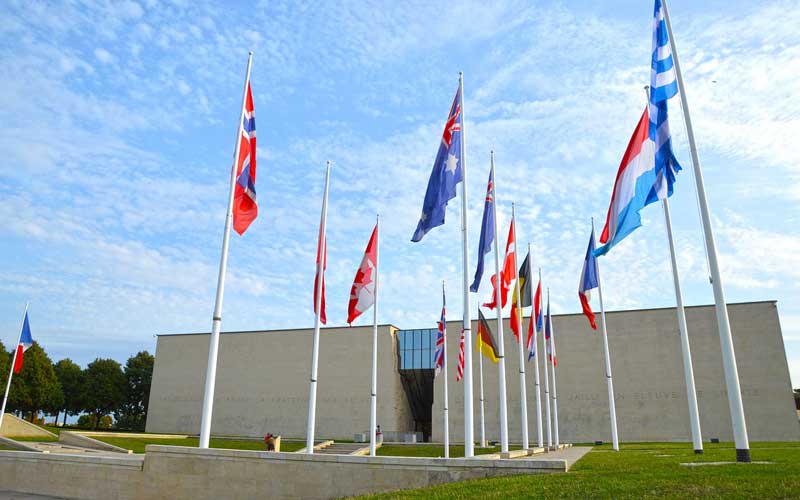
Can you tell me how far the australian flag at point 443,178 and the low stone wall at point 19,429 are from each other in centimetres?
4556

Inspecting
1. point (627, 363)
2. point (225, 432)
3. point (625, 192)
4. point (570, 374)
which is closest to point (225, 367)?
point (225, 432)

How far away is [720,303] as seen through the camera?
41.1 ft

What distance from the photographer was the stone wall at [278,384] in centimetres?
5550

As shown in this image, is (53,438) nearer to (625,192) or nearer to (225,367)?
(225,367)

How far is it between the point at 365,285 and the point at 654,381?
3588 centimetres

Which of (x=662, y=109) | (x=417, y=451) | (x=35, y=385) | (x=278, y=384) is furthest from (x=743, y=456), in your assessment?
(x=35, y=385)

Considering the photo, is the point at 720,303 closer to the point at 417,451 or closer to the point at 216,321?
the point at 216,321

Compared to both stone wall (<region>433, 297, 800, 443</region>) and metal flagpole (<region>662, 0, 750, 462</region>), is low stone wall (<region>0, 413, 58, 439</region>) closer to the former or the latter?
stone wall (<region>433, 297, 800, 443</region>)

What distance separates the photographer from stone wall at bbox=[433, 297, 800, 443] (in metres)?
45.1

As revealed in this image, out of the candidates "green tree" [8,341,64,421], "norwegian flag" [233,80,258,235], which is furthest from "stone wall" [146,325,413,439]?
"norwegian flag" [233,80,258,235]

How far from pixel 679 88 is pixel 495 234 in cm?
756

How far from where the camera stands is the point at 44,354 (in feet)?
240

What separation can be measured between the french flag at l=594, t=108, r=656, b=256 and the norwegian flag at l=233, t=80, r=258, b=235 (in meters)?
10.5

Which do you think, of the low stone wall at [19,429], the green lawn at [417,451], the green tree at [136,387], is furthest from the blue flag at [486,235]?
the green tree at [136,387]
